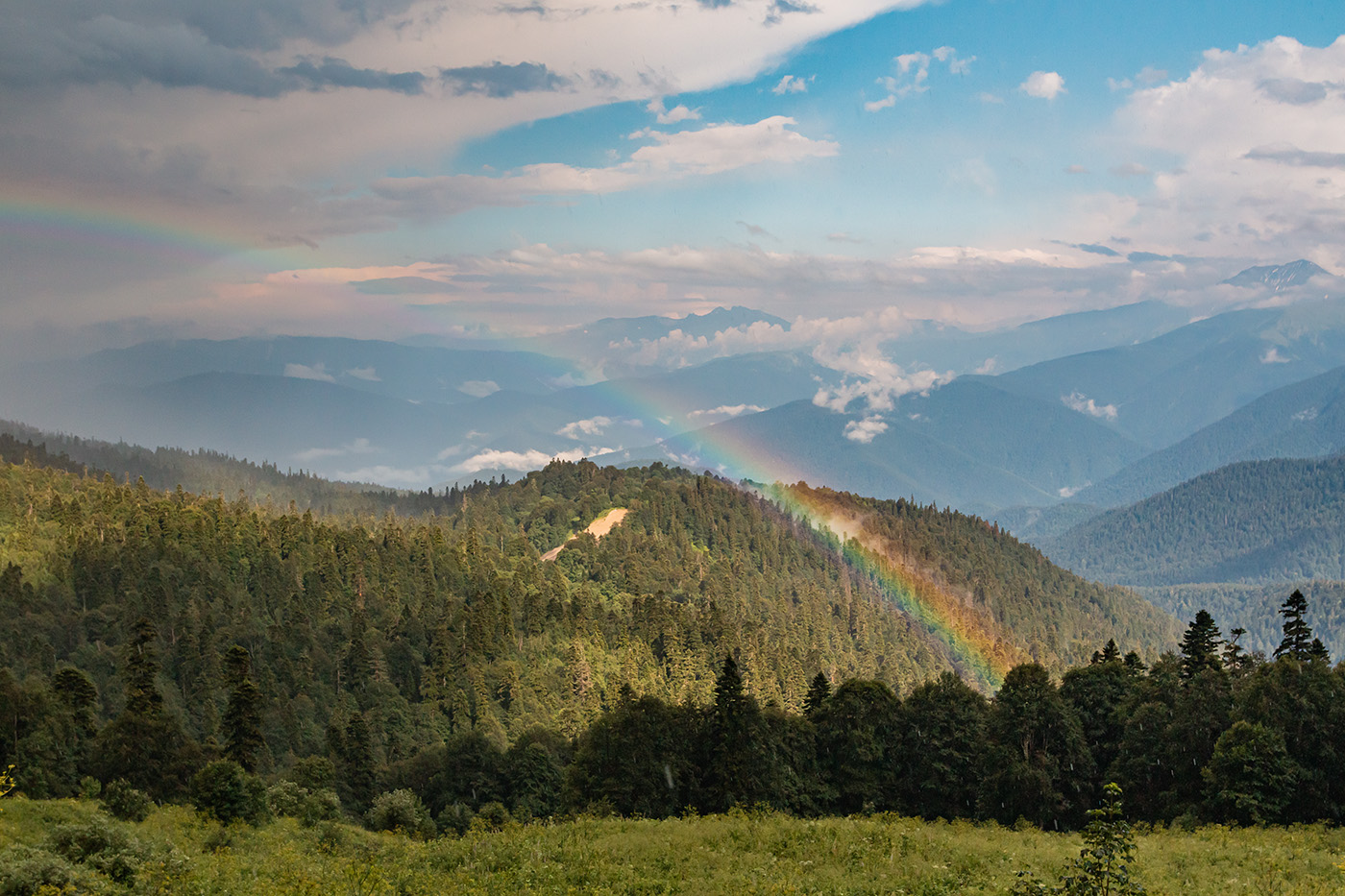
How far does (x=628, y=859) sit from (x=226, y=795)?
106 ft

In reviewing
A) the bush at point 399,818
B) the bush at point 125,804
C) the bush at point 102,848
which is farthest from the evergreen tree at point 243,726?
the bush at point 102,848

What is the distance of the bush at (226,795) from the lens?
6122 cm

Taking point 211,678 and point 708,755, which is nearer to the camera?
point 708,755

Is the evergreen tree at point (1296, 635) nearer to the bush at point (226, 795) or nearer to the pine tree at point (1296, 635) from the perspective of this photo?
the pine tree at point (1296, 635)

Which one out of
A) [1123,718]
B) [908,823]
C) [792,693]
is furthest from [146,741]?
[792,693]

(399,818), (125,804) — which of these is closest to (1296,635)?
(399,818)

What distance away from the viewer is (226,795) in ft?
203

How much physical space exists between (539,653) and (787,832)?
134 meters

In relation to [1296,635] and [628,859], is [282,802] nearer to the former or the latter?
[628,859]

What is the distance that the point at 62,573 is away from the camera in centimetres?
15975

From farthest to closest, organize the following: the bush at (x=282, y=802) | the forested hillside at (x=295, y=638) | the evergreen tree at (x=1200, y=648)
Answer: the forested hillside at (x=295, y=638), the evergreen tree at (x=1200, y=648), the bush at (x=282, y=802)

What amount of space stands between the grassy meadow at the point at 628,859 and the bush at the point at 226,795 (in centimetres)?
591

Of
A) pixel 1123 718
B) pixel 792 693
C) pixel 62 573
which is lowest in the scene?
pixel 792 693

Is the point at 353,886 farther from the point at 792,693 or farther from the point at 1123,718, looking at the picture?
the point at 792,693
